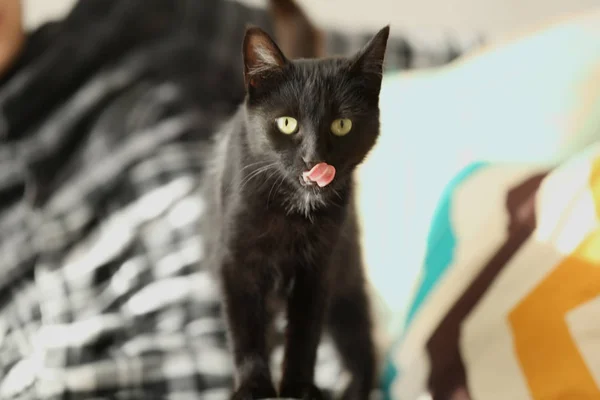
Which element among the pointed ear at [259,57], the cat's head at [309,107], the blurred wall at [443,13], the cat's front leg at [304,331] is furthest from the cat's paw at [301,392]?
the blurred wall at [443,13]

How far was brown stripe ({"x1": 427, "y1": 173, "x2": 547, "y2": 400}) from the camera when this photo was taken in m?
0.70

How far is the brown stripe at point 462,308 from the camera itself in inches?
27.5

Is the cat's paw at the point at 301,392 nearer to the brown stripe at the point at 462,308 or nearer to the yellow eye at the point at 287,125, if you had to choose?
the brown stripe at the point at 462,308

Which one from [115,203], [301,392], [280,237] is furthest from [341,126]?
[115,203]

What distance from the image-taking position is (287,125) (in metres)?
0.71

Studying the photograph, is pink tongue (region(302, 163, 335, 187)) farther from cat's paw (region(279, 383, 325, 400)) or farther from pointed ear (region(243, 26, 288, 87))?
cat's paw (region(279, 383, 325, 400))

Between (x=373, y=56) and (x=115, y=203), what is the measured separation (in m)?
0.69

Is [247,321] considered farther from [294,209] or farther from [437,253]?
[437,253]

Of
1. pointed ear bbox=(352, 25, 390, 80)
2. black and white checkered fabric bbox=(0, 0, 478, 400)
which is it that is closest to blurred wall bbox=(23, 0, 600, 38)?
black and white checkered fabric bbox=(0, 0, 478, 400)

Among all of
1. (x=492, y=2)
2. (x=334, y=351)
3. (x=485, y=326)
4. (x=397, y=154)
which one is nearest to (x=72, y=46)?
(x=397, y=154)

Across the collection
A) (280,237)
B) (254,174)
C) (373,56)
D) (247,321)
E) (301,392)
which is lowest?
(301,392)

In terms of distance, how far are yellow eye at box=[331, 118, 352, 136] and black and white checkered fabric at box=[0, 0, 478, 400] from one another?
439mm

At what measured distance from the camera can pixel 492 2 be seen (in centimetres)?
159

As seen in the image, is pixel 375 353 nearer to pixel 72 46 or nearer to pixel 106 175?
pixel 106 175
